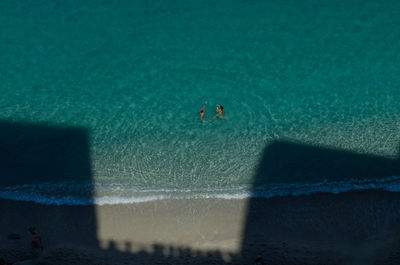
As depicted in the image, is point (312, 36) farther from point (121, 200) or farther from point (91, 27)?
point (121, 200)

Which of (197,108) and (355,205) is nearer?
(355,205)

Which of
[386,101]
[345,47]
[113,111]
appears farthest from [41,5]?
[386,101]

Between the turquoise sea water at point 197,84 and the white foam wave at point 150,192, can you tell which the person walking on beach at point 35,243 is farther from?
the turquoise sea water at point 197,84

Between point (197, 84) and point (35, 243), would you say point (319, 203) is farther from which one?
point (35, 243)

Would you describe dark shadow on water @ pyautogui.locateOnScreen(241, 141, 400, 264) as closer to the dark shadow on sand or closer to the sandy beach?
the sandy beach

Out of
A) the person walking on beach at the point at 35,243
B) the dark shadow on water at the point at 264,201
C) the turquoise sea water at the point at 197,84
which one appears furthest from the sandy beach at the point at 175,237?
the turquoise sea water at the point at 197,84

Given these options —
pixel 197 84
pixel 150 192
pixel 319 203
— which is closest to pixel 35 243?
pixel 150 192
